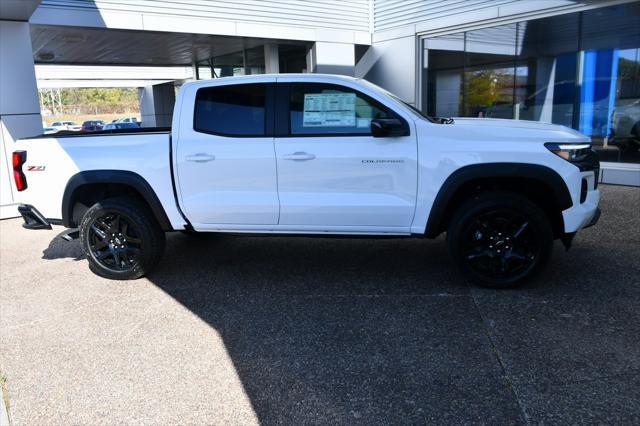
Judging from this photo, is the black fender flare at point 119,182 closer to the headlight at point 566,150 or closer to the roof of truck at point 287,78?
the roof of truck at point 287,78

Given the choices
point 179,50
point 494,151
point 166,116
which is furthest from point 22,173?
point 166,116

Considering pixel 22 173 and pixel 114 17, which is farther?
pixel 114 17

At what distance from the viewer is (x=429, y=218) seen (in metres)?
4.70

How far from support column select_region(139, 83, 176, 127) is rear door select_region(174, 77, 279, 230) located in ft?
62.0

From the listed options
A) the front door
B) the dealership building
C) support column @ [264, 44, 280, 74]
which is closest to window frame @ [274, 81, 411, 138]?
the front door

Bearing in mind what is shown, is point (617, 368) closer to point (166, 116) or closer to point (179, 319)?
point (179, 319)

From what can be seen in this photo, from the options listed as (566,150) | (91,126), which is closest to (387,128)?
(566,150)

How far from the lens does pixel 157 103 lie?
80.0 ft

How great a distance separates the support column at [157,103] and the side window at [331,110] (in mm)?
19273

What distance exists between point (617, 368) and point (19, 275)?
18.5 feet

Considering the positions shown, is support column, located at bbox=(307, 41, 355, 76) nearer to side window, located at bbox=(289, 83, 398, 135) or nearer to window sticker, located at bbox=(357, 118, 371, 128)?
side window, located at bbox=(289, 83, 398, 135)

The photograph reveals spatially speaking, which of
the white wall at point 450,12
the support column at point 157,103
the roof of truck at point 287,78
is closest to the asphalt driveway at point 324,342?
the roof of truck at point 287,78

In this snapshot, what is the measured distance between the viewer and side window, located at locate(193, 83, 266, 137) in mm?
4988

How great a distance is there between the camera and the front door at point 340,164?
4.67 metres
